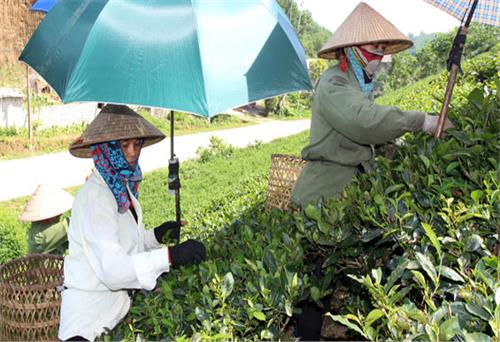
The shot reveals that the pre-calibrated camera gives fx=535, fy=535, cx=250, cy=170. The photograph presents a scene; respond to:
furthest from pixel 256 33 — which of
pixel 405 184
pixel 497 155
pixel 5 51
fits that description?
pixel 5 51

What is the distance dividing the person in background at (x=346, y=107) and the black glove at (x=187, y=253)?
2.45ft

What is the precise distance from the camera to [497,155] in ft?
6.40

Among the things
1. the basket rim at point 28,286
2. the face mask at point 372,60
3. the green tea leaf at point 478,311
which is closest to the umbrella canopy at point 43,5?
the basket rim at point 28,286

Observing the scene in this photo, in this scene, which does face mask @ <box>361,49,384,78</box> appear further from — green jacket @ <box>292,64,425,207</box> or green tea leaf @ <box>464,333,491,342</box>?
green tea leaf @ <box>464,333,491,342</box>

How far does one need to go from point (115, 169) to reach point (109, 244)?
34 centimetres

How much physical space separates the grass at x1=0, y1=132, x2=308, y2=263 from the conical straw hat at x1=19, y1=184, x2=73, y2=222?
1.69 m

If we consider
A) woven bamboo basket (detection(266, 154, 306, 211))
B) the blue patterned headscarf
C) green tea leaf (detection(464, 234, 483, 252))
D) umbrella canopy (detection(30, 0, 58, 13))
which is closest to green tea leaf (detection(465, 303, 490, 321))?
green tea leaf (detection(464, 234, 483, 252))

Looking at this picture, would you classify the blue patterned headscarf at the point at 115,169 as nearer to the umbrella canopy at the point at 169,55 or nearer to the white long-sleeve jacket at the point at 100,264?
the white long-sleeve jacket at the point at 100,264

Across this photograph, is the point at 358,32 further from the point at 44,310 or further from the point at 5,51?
the point at 5,51

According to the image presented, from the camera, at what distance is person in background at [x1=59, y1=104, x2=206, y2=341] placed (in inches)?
85.8

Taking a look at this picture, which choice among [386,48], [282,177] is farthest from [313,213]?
[282,177]

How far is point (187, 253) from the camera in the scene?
2.21 meters

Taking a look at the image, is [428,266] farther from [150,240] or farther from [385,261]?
[150,240]

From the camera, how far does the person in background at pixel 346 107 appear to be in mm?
2539
